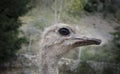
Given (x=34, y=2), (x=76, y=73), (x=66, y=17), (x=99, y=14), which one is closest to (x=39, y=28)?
(x=34, y=2)

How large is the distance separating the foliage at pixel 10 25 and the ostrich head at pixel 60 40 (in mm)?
5608

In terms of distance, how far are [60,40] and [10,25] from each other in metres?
5.95

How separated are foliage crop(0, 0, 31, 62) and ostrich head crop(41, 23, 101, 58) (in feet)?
18.4

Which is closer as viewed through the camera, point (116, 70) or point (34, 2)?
point (116, 70)

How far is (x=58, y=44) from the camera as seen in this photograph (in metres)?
4.20

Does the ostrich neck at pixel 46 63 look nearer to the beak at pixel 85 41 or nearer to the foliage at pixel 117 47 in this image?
the beak at pixel 85 41

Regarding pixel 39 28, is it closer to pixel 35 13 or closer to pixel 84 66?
pixel 35 13

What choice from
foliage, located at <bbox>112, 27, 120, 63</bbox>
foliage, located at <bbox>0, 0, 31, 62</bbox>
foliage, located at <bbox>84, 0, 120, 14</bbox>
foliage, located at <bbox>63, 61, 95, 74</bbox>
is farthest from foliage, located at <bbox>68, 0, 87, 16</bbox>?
foliage, located at <bbox>0, 0, 31, 62</bbox>

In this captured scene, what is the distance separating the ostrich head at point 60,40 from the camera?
4.16 m

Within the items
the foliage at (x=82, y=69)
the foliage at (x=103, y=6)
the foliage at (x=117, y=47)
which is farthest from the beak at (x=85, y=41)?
the foliage at (x=103, y=6)

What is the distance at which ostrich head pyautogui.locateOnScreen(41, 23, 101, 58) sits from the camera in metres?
4.16

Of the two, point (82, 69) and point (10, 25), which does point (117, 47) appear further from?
point (10, 25)

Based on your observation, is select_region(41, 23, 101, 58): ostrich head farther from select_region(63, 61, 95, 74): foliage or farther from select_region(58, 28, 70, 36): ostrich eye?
select_region(63, 61, 95, 74): foliage

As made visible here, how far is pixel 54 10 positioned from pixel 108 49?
5.56 m
